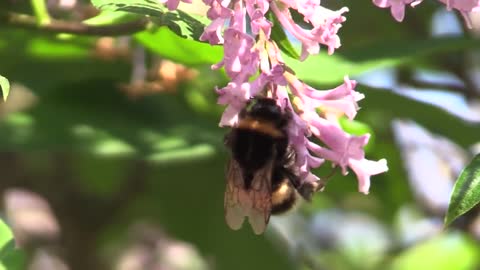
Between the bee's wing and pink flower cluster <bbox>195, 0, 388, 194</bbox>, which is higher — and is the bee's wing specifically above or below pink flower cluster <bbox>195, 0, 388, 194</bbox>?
below

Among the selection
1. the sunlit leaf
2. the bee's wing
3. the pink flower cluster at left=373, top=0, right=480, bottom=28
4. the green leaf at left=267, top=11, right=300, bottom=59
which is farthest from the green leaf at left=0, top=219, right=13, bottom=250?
the pink flower cluster at left=373, top=0, right=480, bottom=28

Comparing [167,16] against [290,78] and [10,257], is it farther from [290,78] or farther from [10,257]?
[10,257]

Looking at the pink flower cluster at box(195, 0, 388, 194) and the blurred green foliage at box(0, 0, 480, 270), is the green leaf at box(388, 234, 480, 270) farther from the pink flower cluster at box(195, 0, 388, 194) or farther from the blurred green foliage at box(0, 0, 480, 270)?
the pink flower cluster at box(195, 0, 388, 194)

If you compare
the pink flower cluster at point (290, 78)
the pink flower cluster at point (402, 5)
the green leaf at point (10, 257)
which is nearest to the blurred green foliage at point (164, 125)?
the green leaf at point (10, 257)

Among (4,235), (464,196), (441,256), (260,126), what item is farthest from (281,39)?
(441,256)

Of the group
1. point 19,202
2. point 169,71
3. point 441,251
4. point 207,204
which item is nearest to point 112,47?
point 169,71

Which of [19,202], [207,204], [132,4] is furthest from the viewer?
[19,202]

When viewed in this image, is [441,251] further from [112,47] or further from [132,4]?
[132,4]
